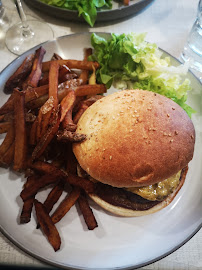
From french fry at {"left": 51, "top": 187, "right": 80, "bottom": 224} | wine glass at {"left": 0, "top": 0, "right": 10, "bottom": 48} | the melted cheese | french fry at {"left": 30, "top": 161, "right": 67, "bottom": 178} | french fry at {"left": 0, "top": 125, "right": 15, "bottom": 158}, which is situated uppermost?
wine glass at {"left": 0, "top": 0, "right": 10, "bottom": 48}

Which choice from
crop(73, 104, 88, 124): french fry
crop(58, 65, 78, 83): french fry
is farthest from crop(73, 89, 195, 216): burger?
crop(58, 65, 78, 83): french fry

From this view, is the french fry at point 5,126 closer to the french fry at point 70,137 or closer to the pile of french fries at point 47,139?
the pile of french fries at point 47,139

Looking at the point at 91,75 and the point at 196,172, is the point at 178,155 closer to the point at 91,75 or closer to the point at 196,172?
the point at 196,172

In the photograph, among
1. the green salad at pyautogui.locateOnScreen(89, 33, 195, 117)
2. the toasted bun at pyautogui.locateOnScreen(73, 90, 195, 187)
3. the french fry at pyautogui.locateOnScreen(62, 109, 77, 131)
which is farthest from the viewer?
the green salad at pyautogui.locateOnScreen(89, 33, 195, 117)

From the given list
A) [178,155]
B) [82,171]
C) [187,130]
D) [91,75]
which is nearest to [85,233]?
[82,171]

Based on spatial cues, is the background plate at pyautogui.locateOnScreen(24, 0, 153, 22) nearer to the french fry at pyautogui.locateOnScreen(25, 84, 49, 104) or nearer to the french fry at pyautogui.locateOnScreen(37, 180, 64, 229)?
the french fry at pyautogui.locateOnScreen(25, 84, 49, 104)

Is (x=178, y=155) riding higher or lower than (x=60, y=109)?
lower
